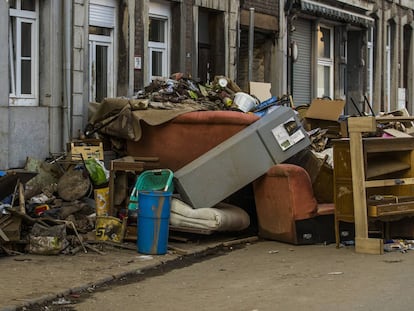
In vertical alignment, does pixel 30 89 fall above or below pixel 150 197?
above

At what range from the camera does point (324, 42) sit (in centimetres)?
2373

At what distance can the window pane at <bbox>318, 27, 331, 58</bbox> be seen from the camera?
23.3 meters

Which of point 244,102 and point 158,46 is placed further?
point 158,46

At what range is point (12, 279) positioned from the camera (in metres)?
8.16

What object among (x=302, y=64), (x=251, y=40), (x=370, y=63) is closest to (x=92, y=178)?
(x=251, y=40)

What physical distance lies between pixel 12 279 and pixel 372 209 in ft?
16.3

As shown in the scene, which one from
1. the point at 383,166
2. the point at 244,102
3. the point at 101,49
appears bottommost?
the point at 383,166

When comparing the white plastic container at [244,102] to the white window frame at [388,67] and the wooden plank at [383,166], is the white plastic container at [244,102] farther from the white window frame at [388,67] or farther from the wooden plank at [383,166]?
the white window frame at [388,67]

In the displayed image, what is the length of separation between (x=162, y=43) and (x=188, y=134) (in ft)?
14.8

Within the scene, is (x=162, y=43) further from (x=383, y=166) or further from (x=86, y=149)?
(x=383, y=166)

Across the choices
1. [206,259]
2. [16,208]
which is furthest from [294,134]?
[16,208]

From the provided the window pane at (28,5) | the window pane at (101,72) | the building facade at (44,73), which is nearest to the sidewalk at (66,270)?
the building facade at (44,73)

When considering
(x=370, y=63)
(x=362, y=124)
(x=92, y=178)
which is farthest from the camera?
(x=370, y=63)

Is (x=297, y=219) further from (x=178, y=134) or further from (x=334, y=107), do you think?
(x=334, y=107)
